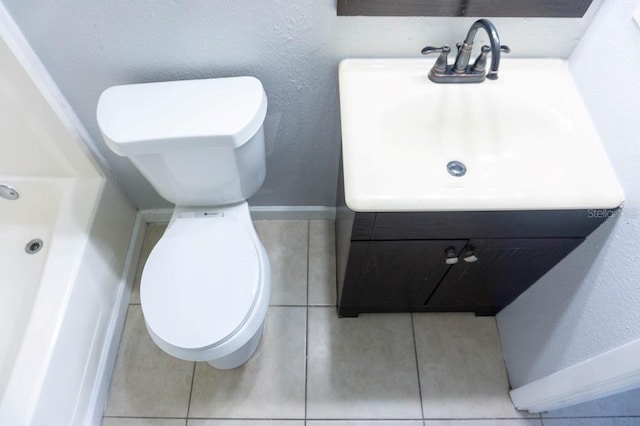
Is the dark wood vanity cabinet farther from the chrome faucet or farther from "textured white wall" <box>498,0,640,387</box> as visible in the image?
the chrome faucet

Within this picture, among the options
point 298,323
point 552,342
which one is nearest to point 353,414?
point 298,323

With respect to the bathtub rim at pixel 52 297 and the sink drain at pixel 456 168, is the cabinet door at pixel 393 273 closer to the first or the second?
the sink drain at pixel 456 168

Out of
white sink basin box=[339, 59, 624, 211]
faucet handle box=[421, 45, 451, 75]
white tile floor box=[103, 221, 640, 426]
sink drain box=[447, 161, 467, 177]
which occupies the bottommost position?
white tile floor box=[103, 221, 640, 426]

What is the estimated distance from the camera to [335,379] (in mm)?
1336

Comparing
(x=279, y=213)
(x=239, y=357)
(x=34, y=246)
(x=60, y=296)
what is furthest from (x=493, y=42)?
(x=34, y=246)

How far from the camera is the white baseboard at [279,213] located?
1592 mm

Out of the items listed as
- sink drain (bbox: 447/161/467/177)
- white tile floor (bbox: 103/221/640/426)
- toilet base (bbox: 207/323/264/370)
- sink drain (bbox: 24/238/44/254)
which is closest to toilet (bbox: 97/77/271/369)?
toilet base (bbox: 207/323/264/370)

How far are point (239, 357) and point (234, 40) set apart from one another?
0.99 meters

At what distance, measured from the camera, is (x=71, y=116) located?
3.75ft

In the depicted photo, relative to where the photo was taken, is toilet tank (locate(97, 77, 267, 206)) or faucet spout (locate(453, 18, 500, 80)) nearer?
faucet spout (locate(453, 18, 500, 80))

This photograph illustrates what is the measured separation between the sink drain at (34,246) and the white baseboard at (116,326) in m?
0.29

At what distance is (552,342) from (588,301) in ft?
0.71

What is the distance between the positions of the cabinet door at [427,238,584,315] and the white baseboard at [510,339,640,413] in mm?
249

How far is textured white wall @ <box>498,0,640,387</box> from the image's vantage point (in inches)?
31.3
